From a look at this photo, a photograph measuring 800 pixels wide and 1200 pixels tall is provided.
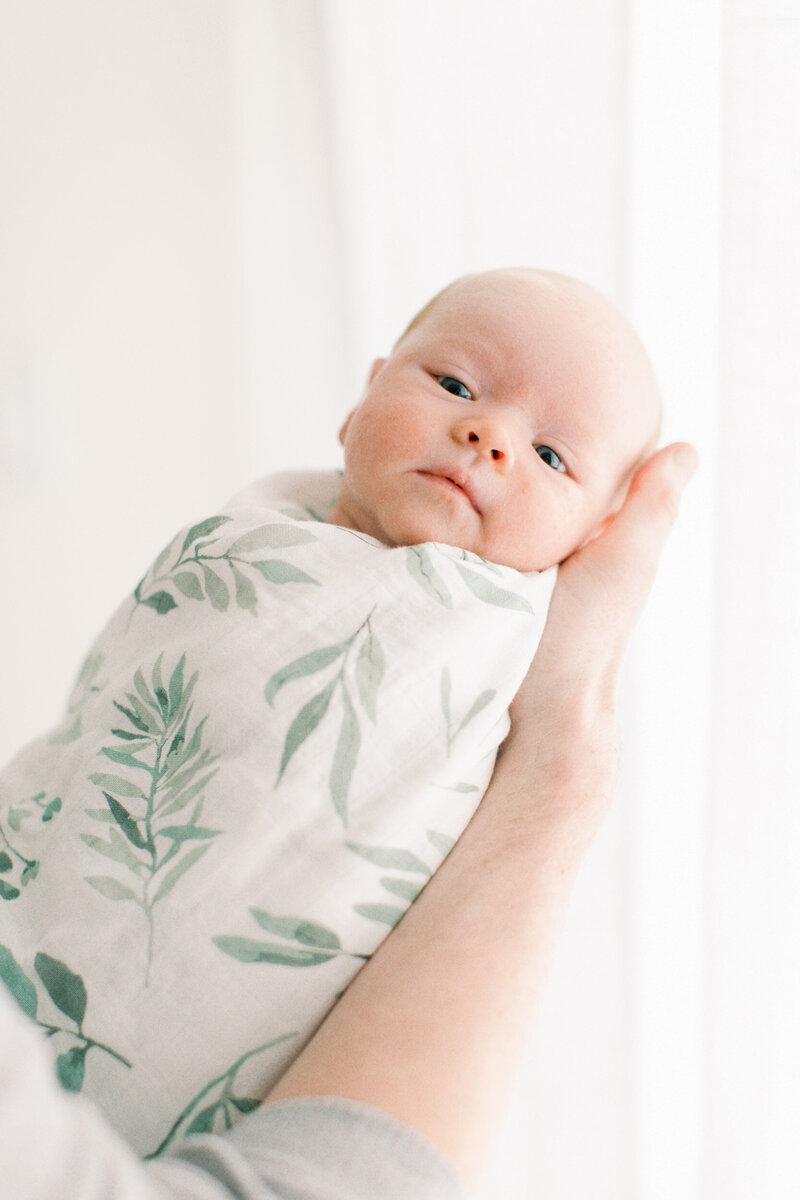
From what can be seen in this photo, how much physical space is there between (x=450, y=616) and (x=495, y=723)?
0.27 ft

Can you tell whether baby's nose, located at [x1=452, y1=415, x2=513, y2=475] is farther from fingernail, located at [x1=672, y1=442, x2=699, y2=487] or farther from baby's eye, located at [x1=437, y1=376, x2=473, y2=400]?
fingernail, located at [x1=672, y1=442, x2=699, y2=487]

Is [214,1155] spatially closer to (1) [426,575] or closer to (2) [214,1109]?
(2) [214,1109]

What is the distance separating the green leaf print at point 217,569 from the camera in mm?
643

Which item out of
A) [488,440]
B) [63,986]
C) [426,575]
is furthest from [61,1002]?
[488,440]

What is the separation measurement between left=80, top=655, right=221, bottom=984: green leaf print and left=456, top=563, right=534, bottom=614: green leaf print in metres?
0.20

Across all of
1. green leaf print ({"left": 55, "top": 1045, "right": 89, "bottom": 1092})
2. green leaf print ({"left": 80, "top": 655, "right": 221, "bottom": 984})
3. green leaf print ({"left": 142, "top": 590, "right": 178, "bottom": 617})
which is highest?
green leaf print ({"left": 142, "top": 590, "right": 178, "bottom": 617})

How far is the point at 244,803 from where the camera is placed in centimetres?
54

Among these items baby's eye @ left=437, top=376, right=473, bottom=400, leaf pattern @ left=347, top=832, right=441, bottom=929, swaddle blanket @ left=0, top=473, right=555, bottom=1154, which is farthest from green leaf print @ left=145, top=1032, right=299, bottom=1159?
baby's eye @ left=437, top=376, right=473, bottom=400

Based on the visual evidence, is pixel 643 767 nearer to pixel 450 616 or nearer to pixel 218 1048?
pixel 450 616

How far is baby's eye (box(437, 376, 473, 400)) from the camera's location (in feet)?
2.49

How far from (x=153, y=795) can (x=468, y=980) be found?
0.23m

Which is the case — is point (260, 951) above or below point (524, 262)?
below

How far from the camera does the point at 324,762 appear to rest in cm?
56

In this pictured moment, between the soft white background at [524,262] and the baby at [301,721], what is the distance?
139 millimetres
